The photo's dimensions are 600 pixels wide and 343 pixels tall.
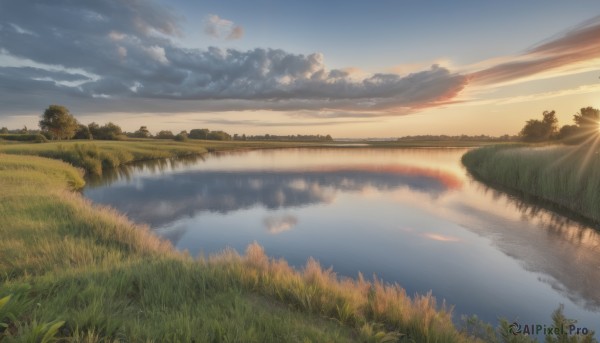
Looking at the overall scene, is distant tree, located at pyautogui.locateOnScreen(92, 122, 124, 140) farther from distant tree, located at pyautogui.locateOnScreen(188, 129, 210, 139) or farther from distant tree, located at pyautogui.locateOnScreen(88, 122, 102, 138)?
distant tree, located at pyautogui.locateOnScreen(188, 129, 210, 139)

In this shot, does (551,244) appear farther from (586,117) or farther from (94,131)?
(94,131)

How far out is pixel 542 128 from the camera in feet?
262

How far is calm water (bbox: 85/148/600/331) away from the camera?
888cm

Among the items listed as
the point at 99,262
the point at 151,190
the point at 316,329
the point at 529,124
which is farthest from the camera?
the point at 529,124

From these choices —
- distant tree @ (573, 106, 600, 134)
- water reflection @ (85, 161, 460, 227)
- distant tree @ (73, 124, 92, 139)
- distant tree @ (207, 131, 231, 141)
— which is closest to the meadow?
water reflection @ (85, 161, 460, 227)

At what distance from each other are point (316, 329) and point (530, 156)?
2870 cm

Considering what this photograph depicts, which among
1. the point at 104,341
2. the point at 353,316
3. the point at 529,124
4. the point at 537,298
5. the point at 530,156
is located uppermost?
the point at 529,124

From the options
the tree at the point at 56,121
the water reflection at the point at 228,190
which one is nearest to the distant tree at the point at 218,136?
the tree at the point at 56,121

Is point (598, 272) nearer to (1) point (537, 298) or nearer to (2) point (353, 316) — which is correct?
(1) point (537, 298)

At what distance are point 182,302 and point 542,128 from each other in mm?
104332

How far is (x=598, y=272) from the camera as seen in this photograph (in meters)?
9.73

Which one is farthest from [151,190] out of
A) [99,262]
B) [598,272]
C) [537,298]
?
[598,272]

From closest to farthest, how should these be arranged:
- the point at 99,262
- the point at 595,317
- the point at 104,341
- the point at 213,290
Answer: the point at 104,341, the point at 213,290, the point at 99,262, the point at 595,317

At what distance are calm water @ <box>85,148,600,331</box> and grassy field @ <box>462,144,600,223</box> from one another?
1.68m
